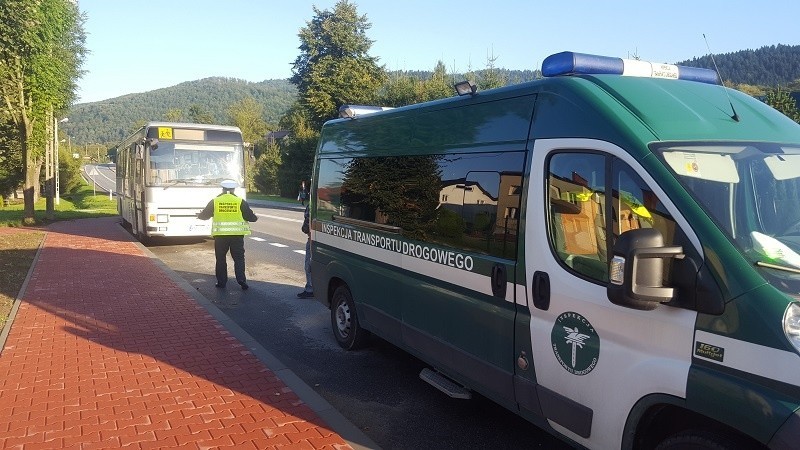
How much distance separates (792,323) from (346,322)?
Answer: 16.2ft

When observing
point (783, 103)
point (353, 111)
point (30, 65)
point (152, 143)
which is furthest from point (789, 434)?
point (783, 103)

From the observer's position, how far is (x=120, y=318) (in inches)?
316

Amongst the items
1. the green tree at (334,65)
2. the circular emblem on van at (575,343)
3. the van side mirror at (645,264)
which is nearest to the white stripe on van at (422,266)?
the circular emblem on van at (575,343)

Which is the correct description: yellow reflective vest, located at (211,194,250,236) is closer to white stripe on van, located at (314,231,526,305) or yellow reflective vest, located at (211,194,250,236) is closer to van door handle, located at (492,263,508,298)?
white stripe on van, located at (314,231,526,305)

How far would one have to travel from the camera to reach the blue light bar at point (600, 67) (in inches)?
151

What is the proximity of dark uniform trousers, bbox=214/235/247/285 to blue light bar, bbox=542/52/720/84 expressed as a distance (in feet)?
24.6

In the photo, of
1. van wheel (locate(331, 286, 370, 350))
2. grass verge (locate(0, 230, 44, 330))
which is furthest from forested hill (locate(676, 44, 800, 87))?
van wheel (locate(331, 286, 370, 350))

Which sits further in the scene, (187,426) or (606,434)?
(187,426)

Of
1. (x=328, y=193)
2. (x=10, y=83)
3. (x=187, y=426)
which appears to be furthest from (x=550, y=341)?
(x=10, y=83)

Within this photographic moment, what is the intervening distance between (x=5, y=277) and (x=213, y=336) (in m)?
6.42

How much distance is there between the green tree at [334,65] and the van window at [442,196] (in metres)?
43.6

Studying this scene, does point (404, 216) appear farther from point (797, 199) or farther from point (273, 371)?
point (797, 199)

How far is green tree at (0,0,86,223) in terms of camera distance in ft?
51.8

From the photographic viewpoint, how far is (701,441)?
2750mm
